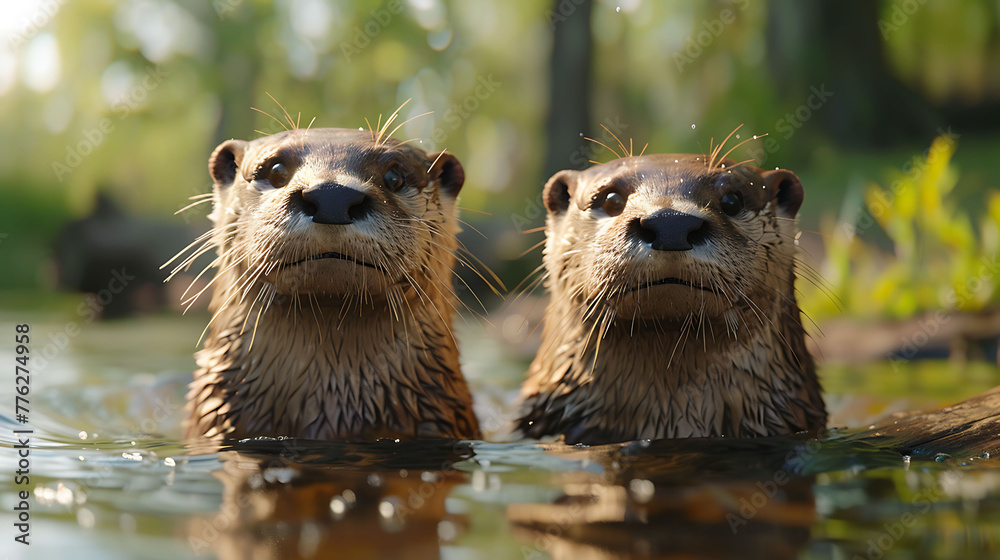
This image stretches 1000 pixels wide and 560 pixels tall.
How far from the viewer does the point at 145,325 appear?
9258mm

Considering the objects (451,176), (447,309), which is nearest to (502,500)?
(447,309)

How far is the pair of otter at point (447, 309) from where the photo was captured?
2422 millimetres

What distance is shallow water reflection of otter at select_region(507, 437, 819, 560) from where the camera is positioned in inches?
59.1

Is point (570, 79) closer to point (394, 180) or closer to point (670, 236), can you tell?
point (394, 180)

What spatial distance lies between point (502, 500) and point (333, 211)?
0.90m

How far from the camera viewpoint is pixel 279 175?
2.57 meters

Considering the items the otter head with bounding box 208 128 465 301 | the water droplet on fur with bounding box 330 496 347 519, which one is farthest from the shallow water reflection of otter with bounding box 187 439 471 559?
the otter head with bounding box 208 128 465 301

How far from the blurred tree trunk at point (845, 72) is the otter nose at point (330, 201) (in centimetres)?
959

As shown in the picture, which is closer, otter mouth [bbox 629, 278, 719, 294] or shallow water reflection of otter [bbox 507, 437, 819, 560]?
shallow water reflection of otter [bbox 507, 437, 819, 560]

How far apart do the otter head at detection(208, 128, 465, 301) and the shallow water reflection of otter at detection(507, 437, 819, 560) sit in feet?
2.45

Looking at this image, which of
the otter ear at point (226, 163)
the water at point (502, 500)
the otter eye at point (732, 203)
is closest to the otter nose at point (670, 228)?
the otter eye at point (732, 203)

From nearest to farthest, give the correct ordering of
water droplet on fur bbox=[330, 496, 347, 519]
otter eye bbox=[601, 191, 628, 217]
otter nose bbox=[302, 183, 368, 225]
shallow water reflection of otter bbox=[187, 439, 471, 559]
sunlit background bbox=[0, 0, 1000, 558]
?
1. shallow water reflection of otter bbox=[187, 439, 471, 559]
2. water droplet on fur bbox=[330, 496, 347, 519]
3. otter nose bbox=[302, 183, 368, 225]
4. otter eye bbox=[601, 191, 628, 217]
5. sunlit background bbox=[0, 0, 1000, 558]

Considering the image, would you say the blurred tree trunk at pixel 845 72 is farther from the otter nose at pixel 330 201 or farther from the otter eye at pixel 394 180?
the otter nose at pixel 330 201

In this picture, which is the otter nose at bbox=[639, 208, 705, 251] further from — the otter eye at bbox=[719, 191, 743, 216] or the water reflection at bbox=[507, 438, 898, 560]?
the water reflection at bbox=[507, 438, 898, 560]
